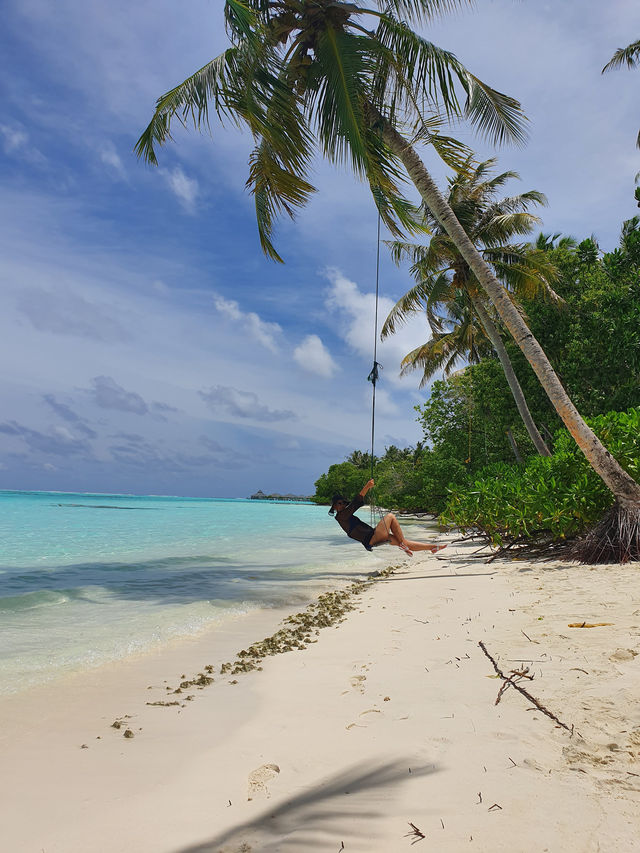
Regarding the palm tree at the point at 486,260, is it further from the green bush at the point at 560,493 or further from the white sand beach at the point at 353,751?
the white sand beach at the point at 353,751

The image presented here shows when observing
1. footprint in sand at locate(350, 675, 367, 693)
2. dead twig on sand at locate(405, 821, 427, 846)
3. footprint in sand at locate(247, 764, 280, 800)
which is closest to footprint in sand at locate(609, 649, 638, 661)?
footprint in sand at locate(350, 675, 367, 693)

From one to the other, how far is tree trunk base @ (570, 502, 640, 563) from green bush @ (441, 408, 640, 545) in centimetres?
62

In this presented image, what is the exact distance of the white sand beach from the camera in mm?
1763

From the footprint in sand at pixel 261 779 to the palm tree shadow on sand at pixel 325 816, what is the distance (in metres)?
0.13

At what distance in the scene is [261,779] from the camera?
7.26 feet

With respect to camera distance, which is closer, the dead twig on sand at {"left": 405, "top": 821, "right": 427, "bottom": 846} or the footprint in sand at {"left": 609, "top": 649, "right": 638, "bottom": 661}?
the dead twig on sand at {"left": 405, "top": 821, "right": 427, "bottom": 846}

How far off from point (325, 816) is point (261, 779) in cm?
45

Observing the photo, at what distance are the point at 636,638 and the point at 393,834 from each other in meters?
2.50

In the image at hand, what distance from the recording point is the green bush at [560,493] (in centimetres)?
804

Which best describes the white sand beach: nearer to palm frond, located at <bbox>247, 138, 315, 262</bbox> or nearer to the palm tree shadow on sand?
the palm tree shadow on sand

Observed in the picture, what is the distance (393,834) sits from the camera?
171 cm

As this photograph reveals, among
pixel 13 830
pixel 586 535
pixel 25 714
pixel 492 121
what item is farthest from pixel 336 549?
pixel 13 830

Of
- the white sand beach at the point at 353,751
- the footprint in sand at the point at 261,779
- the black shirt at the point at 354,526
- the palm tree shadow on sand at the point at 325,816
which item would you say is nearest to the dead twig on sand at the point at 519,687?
the white sand beach at the point at 353,751

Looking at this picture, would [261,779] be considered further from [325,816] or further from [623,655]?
[623,655]
